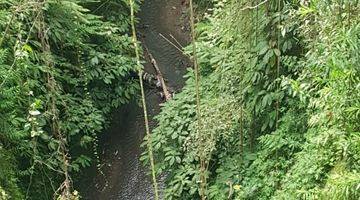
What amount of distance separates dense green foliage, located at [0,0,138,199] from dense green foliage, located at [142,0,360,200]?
0.96 m

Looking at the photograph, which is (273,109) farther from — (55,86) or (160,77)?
(160,77)

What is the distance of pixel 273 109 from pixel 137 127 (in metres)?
2.55

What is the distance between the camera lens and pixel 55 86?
4285mm

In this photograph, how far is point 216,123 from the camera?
4180 mm

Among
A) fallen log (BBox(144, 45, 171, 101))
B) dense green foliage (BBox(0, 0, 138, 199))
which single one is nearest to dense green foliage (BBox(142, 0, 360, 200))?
dense green foliage (BBox(0, 0, 138, 199))

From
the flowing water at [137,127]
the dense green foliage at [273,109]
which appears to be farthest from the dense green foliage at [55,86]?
the dense green foliage at [273,109]

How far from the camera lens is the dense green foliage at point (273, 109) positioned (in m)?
2.82

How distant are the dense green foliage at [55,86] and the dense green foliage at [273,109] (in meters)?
0.96

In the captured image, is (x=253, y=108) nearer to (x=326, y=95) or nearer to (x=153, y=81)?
(x=326, y=95)

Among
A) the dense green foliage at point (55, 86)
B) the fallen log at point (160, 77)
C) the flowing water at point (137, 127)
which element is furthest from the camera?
the fallen log at point (160, 77)

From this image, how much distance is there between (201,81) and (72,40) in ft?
4.79

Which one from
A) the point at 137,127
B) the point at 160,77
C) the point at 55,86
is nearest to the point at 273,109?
the point at 55,86

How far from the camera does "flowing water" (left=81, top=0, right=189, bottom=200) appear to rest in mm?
5466

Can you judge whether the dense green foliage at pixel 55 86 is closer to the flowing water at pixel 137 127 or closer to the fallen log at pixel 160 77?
the flowing water at pixel 137 127
